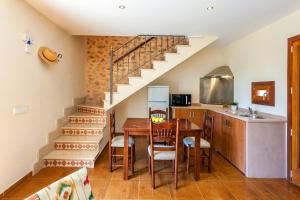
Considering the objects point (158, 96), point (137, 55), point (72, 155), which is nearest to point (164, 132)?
point (72, 155)

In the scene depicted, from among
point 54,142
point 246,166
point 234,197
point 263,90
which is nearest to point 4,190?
point 54,142

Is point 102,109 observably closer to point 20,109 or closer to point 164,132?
point 20,109

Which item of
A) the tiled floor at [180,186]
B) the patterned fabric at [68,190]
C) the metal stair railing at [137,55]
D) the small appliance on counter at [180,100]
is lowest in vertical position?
the tiled floor at [180,186]

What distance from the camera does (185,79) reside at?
6.01m

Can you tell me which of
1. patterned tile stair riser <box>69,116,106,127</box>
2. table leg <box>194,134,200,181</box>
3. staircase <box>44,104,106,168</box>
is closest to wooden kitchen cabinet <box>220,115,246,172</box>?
table leg <box>194,134,200,181</box>

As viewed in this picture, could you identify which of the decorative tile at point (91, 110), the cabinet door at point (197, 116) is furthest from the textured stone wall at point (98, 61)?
the cabinet door at point (197, 116)

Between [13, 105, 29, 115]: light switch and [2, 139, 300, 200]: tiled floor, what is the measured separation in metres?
1.04

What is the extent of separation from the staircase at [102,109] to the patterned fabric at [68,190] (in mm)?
2516

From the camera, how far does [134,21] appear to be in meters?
3.58

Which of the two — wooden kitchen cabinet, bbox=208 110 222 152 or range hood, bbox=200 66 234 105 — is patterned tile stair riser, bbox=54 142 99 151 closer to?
wooden kitchen cabinet, bbox=208 110 222 152

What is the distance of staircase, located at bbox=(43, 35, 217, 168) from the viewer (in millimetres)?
3667

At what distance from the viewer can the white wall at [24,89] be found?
258 centimetres

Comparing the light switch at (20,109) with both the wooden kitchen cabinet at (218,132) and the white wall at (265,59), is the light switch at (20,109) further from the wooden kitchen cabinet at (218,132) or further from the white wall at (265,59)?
the white wall at (265,59)

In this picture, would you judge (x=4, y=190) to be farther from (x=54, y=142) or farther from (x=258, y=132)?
(x=258, y=132)
